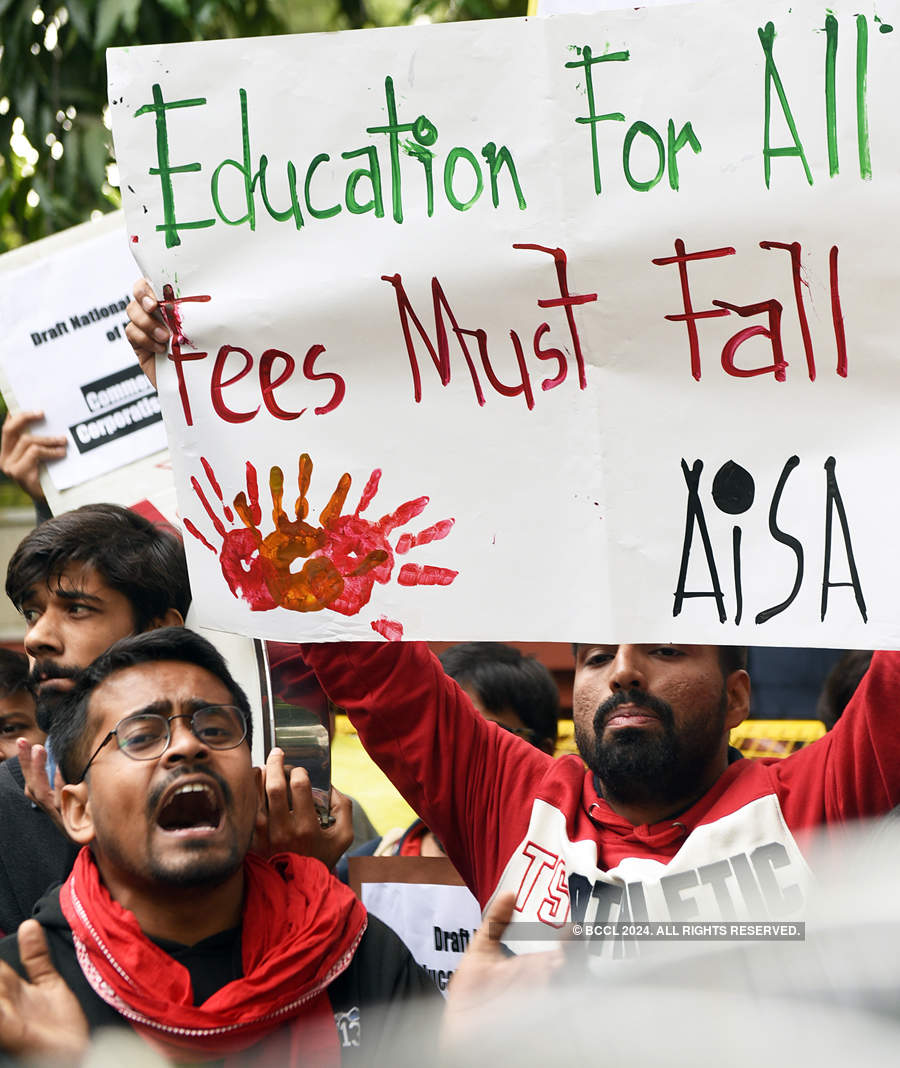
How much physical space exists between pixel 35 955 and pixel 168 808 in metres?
0.28

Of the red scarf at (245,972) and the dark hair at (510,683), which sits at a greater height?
the dark hair at (510,683)

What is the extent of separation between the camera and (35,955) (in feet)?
5.93

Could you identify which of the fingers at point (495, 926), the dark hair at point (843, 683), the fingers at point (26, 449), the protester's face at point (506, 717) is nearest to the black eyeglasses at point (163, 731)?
the fingers at point (495, 926)

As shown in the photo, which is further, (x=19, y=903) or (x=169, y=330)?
(x=19, y=903)

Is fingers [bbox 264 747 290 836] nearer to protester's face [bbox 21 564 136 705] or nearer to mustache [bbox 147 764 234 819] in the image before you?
mustache [bbox 147 764 234 819]

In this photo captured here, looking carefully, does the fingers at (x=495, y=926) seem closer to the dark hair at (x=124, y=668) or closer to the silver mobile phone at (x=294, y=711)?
the dark hair at (x=124, y=668)

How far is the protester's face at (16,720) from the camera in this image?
2.90 metres

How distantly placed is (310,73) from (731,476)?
882 millimetres

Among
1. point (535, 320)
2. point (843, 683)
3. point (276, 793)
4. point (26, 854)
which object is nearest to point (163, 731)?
point (276, 793)

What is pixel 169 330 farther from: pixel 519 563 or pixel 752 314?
pixel 752 314

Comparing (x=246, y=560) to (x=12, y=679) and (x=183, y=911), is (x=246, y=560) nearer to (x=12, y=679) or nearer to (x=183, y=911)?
(x=183, y=911)

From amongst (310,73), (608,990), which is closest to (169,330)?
(310,73)

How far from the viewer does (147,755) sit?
6.64 ft

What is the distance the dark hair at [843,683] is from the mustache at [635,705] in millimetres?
949
